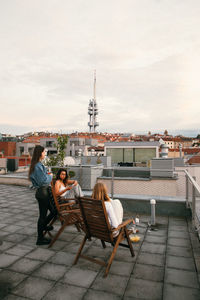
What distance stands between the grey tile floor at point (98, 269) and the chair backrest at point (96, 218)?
52 centimetres

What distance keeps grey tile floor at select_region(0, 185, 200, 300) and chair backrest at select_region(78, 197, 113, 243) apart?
52 cm

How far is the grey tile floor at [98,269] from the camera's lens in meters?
2.77

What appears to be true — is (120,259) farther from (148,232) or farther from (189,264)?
(148,232)

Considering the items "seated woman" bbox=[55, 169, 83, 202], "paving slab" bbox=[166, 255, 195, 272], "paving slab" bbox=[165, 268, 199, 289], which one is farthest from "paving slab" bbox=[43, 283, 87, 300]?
"seated woman" bbox=[55, 169, 83, 202]

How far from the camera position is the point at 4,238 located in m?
4.55

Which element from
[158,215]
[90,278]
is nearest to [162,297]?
[90,278]

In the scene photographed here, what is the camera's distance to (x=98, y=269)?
3.34 meters

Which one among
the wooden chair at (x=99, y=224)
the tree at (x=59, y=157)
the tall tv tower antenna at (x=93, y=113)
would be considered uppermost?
the tall tv tower antenna at (x=93, y=113)

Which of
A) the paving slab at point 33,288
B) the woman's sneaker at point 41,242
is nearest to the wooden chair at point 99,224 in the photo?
the paving slab at point 33,288

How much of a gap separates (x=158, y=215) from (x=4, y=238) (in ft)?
13.6

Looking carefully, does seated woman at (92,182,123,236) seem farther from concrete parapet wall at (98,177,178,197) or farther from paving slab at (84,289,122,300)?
concrete parapet wall at (98,177,178,197)

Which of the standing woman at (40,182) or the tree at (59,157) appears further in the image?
the tree at (59,157)

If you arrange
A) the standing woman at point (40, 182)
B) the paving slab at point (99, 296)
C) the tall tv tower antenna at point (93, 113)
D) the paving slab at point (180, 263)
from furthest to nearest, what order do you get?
1. the tall tv tower antenna at point (93, 113)
2. the standing woman at point (40, 182)
3. the paving slab at point (180, 263)
4. the paving slab at point (99, 296)

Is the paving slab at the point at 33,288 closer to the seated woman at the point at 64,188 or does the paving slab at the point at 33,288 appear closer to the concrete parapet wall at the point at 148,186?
the seated woman at the point at 64,188
